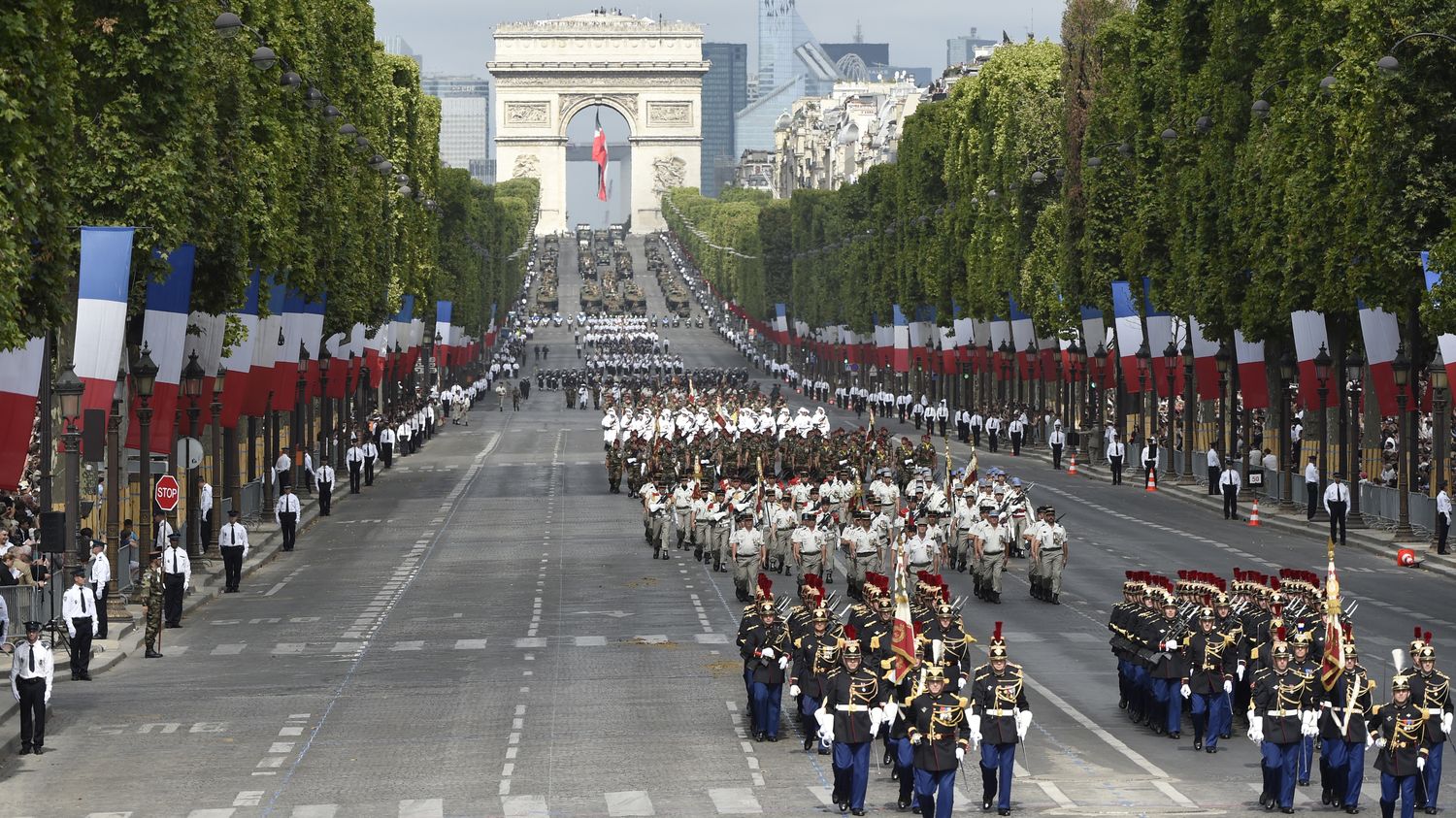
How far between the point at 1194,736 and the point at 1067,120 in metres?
60.0

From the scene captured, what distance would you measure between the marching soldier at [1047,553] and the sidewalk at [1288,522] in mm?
8554

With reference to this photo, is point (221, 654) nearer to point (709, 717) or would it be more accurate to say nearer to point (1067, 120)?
point (709, 717)

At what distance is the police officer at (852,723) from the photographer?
2256 cm

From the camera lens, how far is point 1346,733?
73.8 ft

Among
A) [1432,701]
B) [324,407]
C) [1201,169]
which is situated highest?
[1201,169]

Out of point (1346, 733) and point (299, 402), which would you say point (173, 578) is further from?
point (299, 402)

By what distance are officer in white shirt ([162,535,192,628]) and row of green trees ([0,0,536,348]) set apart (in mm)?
4245

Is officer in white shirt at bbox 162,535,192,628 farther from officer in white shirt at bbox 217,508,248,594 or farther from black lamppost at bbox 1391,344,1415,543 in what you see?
black lamppost at bbox 1391,344,1415,543

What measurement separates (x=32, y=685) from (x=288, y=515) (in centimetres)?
2610

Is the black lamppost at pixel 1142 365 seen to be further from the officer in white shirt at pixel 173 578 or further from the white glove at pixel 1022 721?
the white glove at pixel 1022 721

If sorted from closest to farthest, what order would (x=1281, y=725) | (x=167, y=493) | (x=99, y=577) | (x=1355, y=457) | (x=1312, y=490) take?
(x=1281, y=725)
(x=99, y=577)
(x=167, y=493)
(x=1355, y=457)
(x=1312, y=490)

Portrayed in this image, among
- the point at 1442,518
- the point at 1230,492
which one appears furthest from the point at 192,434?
the point at 1230,492

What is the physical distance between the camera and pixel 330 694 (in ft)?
101

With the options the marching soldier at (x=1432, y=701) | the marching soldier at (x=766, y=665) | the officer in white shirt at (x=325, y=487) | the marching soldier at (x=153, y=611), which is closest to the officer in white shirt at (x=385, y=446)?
the officer in white shirt at (x=325, y=487)
